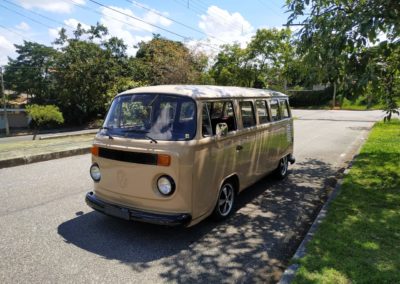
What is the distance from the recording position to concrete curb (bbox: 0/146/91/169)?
847cm

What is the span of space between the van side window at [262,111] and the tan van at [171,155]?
716 millimetres

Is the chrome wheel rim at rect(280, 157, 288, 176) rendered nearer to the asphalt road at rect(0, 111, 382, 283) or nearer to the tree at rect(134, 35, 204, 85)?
the asphalt road at rect(0, 111, 382, 283)

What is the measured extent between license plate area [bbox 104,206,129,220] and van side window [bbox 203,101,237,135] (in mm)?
1558

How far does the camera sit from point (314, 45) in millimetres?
5609

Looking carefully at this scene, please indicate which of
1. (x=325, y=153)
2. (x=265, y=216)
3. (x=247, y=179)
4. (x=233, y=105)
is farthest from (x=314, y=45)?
(x=325, y=153)

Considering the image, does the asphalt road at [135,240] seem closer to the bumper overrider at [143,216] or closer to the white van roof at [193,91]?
the bumper overrider at [143,216]

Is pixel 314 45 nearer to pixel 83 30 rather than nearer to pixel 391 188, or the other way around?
pixel 391 188

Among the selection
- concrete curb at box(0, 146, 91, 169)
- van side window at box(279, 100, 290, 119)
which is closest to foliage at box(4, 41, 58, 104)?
concrete curb at box(0, 146, 91, 169)

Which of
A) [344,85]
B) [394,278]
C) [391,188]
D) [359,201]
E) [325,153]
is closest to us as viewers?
[394,278]

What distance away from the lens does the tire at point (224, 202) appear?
5.11 metres

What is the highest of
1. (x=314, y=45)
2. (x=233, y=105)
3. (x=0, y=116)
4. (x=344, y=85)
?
(x=314, y=45)

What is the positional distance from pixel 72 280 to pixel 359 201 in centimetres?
471

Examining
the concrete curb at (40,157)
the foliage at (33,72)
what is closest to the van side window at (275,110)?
the concrete curb at (40,157)

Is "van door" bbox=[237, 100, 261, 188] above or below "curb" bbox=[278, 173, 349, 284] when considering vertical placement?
above
